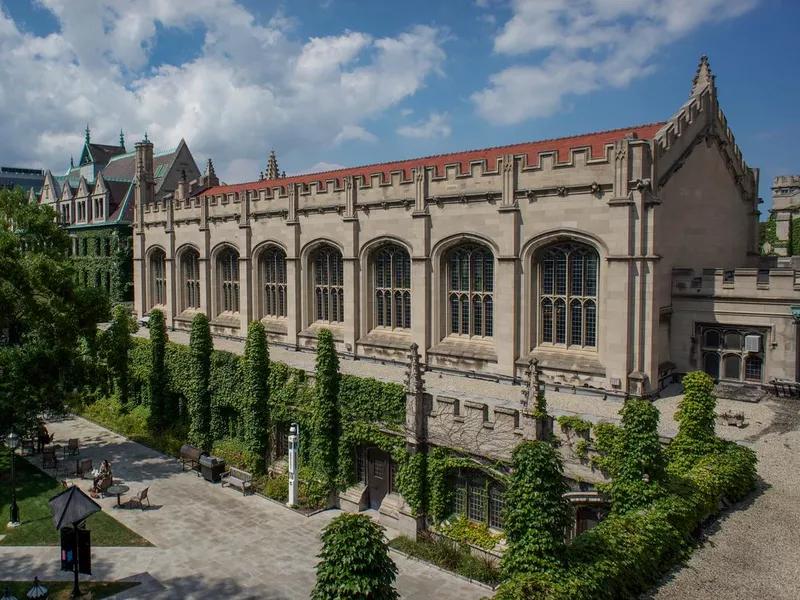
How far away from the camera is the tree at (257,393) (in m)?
24.6

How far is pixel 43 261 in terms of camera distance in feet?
77.7

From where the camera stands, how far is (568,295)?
2366cm

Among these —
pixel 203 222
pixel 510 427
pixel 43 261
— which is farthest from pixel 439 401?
pixel 203 222

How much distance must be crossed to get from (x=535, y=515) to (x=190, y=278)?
34650 millimetres

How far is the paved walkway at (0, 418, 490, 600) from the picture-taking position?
16406 millimetres

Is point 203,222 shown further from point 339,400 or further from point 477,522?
point 477,522

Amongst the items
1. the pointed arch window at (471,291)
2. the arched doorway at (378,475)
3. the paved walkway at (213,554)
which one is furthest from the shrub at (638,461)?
the pointed arch window at (471,291)

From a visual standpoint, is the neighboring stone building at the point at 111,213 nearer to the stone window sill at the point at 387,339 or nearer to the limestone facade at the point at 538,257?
the limestone facade at the point at 538,257

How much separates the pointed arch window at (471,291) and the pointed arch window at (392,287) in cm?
248

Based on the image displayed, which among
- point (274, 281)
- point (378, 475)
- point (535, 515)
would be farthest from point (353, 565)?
point (274, 281)

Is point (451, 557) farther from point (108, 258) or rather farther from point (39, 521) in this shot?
point (108, 258)

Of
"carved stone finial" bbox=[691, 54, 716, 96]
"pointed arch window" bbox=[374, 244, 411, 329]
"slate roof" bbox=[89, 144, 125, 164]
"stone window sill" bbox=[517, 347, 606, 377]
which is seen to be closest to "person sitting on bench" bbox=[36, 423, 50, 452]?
"pointed arch window" bbox=[374, 244, 411, 329]

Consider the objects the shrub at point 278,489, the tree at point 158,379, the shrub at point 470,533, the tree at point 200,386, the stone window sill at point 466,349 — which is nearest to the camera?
the shrub at point 470,533

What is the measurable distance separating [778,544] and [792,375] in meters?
11.5
